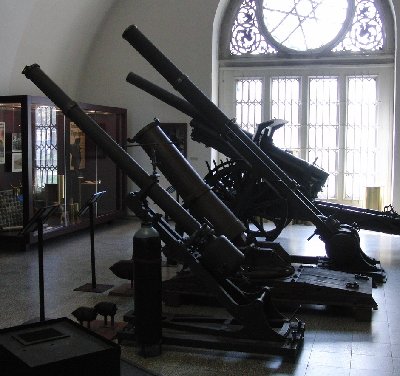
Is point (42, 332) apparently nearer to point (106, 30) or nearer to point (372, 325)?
point (372, 325)

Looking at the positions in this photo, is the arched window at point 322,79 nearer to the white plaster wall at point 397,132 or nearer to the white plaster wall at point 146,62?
the white plaster wall at point 397,132

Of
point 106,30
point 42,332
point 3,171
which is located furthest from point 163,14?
point 42,332

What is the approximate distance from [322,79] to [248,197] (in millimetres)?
5303

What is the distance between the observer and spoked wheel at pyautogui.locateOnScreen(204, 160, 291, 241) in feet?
23.9

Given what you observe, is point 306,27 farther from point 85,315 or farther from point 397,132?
point 85,315

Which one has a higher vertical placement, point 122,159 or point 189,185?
point 122,159

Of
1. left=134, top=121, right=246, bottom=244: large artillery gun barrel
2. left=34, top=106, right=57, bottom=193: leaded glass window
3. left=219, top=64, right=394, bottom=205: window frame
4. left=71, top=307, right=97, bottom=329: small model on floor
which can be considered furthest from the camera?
left=219, top=64, right=394, bottom=205: window frame

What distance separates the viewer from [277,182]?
6855 mm

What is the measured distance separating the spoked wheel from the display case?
8.45 feet

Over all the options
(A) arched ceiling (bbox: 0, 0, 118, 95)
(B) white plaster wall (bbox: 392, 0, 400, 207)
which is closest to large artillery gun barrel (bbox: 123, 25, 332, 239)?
(A) arched ceiling (bbox: 0, 0, 118, 95)

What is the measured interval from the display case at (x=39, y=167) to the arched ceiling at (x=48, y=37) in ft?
3.93

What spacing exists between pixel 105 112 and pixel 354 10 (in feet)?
15.3

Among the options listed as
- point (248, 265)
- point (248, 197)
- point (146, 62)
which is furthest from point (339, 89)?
point (248, 265)

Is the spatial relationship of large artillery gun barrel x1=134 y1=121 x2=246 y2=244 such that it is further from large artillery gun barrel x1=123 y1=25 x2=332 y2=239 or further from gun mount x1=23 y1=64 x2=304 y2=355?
→ large artillery gun barrel x1=123 y1=25 x2=332 y2=239
